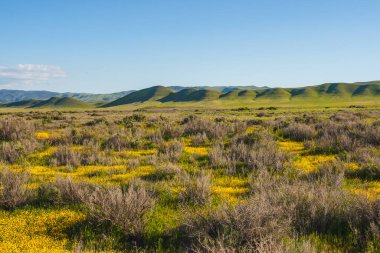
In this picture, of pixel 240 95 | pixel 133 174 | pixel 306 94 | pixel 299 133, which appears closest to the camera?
pixel 133 174

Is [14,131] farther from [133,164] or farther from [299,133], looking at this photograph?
[299,133]

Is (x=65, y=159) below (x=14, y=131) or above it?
below

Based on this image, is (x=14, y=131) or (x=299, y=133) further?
(x=14, y=131)

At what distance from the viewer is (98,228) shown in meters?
5.29

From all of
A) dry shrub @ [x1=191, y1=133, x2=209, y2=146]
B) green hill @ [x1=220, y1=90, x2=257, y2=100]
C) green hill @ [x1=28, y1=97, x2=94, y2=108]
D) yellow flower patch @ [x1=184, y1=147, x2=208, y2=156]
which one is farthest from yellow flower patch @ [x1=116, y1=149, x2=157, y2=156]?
green hill @ [x1=28, y1=97, x2=94, y2=108]

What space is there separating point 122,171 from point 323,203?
588 cm

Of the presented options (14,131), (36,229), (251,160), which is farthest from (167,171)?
(14,131)

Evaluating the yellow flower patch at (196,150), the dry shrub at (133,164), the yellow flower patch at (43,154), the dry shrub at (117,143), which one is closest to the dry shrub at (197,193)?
the dry shrub at (133,164)

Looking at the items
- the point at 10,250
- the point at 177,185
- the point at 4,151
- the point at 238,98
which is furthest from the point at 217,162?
the point at 238,98

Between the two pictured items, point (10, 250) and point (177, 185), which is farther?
point (177, 185)

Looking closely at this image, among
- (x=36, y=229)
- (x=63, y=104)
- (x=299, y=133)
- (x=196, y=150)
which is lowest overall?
(x=36, y=229)

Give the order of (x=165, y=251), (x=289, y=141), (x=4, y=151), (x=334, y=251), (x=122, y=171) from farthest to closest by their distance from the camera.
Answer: (x=289, y=141)
(x=4, y=151)
(x=122, y=171)
(x=165, y=251)
(x=334, y=251)

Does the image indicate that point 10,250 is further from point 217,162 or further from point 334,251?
point 217,162

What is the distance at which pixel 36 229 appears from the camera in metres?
5.43
